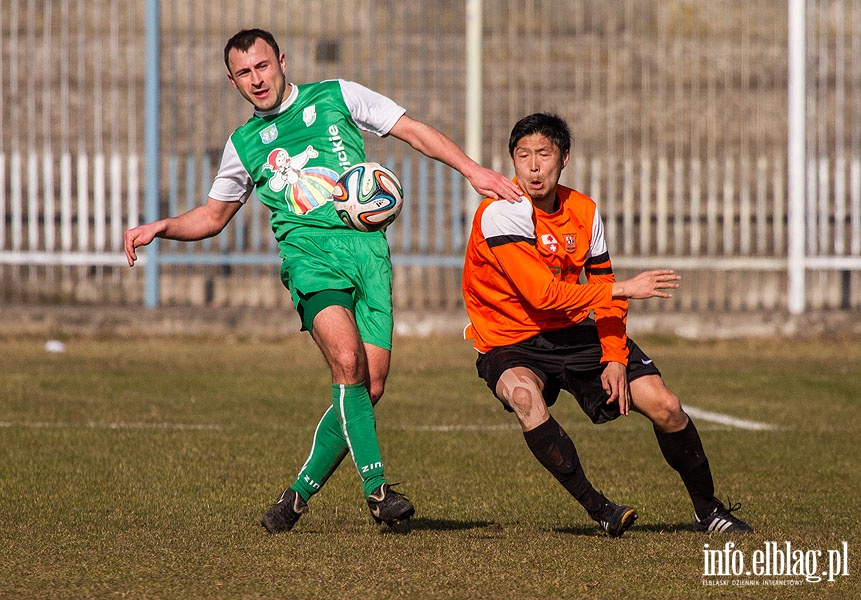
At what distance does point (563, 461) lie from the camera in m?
5.61

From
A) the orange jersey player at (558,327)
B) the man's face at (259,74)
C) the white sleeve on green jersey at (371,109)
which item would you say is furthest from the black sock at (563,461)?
the man's face at (259,74)

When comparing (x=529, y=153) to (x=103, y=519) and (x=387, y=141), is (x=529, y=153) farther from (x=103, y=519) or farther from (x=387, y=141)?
(x=387, y=141)

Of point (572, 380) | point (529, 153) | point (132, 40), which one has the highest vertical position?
point (132, 40)

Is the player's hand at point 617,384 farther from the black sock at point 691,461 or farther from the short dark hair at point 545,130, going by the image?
the short dark hair at point 545,130

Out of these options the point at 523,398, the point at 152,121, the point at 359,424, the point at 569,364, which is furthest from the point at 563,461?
the point at 152,121

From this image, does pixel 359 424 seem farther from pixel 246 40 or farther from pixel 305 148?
pixel 246 40

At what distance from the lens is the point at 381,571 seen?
495 centimetres

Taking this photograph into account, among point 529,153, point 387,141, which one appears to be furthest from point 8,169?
point 529,153

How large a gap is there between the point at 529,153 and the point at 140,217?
31.4ft

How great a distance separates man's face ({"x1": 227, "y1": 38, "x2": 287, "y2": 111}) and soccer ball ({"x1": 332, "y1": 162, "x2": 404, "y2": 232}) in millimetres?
463

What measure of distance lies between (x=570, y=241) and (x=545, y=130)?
19.1 inches

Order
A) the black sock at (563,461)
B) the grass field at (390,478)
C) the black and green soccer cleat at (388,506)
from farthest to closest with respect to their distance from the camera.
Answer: the black sock at (563,461)
the black and green soccer cleat at (388,506)
the grass field at (390,478)

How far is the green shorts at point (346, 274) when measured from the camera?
5918 millimetres

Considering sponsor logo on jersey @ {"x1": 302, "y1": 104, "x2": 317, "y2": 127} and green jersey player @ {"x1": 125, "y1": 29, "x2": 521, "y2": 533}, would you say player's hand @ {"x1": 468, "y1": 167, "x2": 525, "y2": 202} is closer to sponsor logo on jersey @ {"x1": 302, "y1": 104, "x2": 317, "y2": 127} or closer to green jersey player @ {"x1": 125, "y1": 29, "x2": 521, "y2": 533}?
green jersey player @ {"x1": 125, "y1": 29, "x2": 521, "y2": 533}
